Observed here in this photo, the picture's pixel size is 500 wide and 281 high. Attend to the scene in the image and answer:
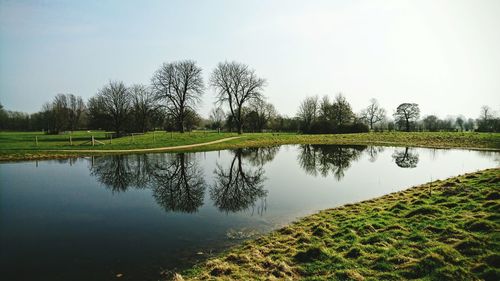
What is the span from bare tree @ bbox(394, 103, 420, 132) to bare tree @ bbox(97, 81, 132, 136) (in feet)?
263

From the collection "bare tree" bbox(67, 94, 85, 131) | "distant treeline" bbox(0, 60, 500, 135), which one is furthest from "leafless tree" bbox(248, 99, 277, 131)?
"bare tree" bbox(67, 94, 85, 131)

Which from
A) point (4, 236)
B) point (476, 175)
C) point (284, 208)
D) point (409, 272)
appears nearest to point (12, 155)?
point (4, 236)

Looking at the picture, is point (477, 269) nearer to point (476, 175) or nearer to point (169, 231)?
point (169, 231)

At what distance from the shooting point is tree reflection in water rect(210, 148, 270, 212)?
15.8 m

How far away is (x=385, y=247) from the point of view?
8.73 meters

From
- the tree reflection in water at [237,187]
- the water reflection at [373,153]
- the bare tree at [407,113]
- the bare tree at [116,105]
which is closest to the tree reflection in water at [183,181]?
the tree reflection in water at [237,187]

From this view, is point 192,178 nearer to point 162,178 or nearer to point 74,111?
point 162,178

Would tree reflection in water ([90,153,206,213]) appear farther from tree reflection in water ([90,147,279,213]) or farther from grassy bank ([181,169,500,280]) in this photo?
Result: grassy bank ([181,169,500,280])

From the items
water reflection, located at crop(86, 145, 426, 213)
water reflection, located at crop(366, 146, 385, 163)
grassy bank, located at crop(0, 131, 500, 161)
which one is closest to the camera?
water reflection, located at crop(86, 145, 426, 213)

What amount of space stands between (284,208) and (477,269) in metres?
8.80

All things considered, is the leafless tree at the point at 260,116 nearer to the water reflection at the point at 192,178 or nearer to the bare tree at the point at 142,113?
the bare tree at the point at 142,113

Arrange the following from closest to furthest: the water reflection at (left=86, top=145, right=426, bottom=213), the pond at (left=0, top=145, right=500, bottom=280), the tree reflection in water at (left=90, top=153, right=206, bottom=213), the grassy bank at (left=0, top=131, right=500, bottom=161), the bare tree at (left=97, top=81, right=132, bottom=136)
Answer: the pond at (left=0, top=145, right=500, bottom=280)
the water reflection at (left=86, top=145, right=426, bottom=213)
the tree reflection in water at (left=90, top=153, right=206, bottom=213)
the grassy bank at (left=0, top=131, right=500, bottom=161)
the bare tree at (left=97, top=81, right=132, bottom=136)

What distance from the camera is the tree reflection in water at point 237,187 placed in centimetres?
1581

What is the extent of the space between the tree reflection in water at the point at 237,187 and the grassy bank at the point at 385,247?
14.8 feet
